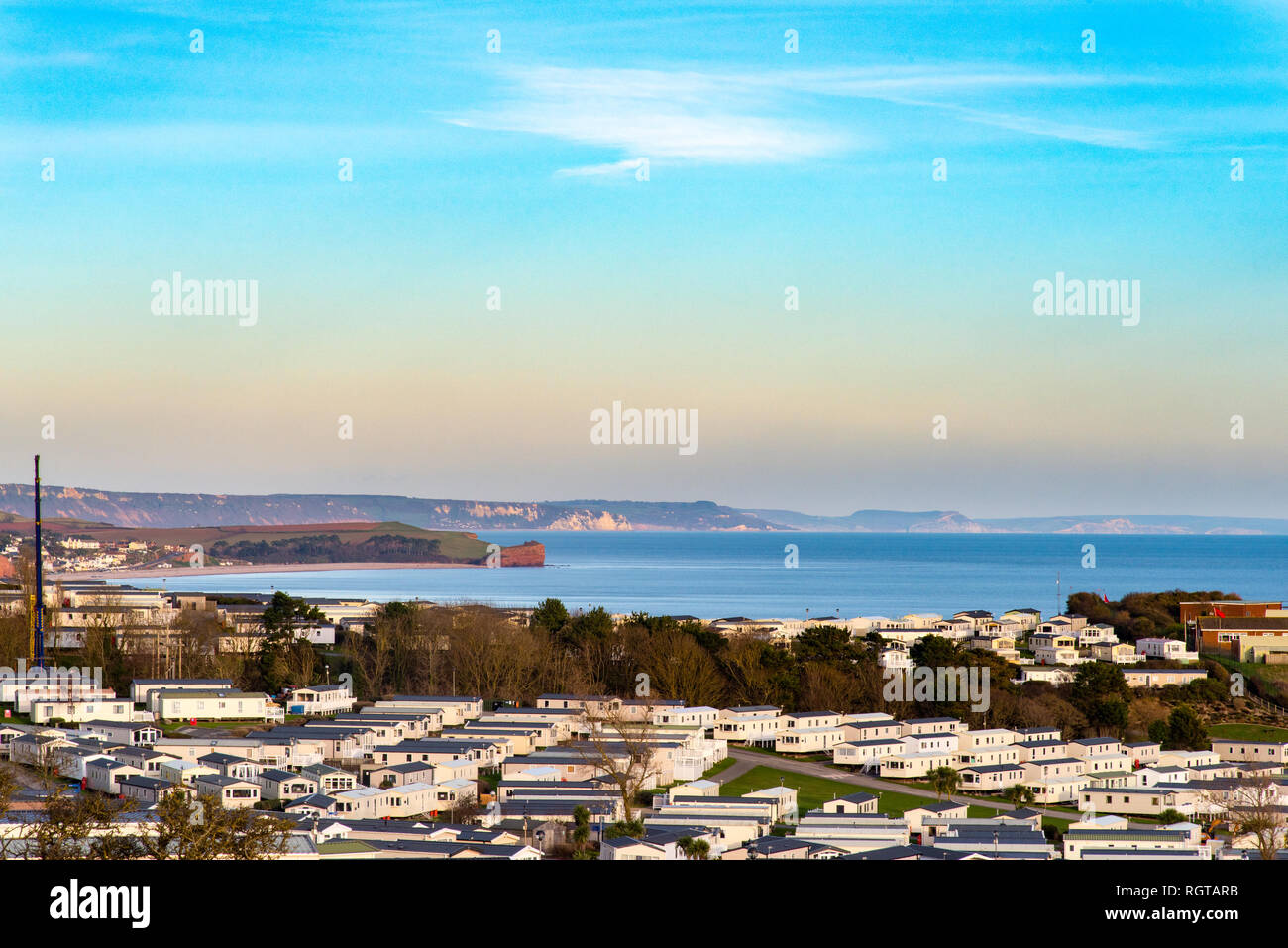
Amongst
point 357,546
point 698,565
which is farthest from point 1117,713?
point 357,546

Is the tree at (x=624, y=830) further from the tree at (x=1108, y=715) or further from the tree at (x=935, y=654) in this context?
the tree at (x=935, y=654)

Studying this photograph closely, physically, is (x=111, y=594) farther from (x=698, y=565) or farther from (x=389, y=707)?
(x=698, y=565)

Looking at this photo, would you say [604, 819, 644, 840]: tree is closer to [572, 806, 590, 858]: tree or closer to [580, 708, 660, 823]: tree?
[572, 806, 590, 858]: tree

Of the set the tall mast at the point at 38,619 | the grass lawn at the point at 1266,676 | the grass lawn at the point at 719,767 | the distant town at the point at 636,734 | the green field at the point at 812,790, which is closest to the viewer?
the distant town at the point at 636,734

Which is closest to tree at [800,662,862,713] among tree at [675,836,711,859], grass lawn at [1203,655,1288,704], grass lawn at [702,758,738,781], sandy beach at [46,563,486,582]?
grass lawn at [702,758,738,781]

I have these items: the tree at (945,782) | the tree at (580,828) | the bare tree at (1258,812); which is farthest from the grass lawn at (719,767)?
the bare tree at (1258,812)

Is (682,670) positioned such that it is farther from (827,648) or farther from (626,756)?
(626,756)

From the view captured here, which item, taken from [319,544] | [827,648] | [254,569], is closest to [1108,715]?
[827,648]
